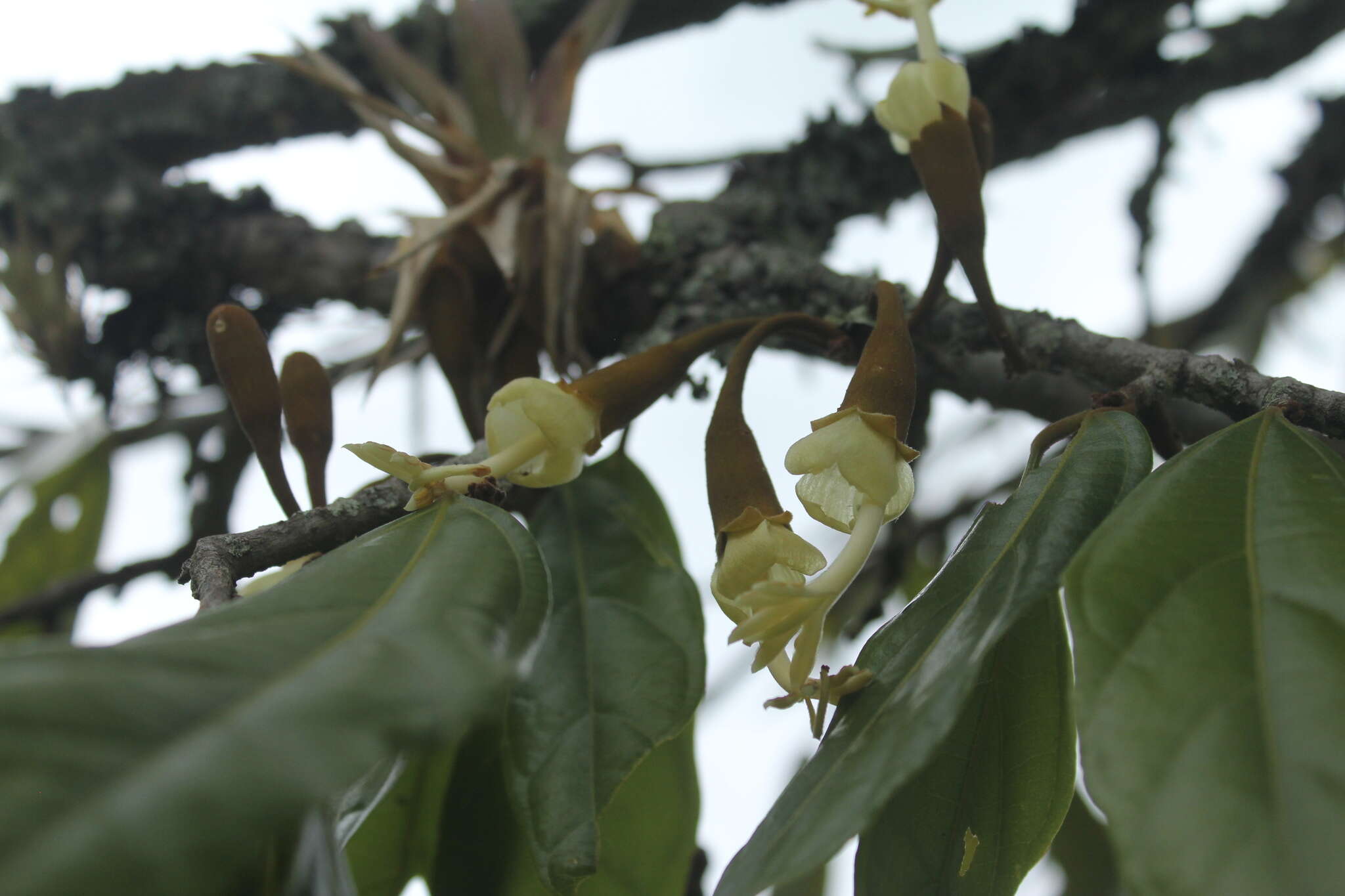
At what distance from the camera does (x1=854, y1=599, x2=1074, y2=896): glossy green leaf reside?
68cm

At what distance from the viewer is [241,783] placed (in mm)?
343

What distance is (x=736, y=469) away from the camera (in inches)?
29.4

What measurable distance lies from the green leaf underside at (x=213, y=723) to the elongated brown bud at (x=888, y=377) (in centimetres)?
31

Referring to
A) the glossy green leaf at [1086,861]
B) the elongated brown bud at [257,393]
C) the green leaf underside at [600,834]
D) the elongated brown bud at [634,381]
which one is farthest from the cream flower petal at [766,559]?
the glossy green leaf at [1086,861]

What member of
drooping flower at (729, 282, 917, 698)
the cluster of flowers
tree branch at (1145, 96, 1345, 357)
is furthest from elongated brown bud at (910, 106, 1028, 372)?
tree branch at (1145, 96, 1345, 357)

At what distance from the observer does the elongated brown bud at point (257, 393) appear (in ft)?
2.77

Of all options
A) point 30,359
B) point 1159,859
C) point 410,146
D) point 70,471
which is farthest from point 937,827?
point 70,471

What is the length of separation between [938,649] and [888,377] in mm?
207

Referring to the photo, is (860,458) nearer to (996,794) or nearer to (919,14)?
(996,794)

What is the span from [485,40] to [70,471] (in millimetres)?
1214

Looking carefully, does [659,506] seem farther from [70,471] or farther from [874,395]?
[70,471]

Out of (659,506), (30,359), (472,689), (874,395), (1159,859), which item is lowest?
(1159,859)

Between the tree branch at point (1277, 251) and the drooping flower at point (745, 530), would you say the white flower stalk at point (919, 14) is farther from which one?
the tree branch at point (1277, 251)

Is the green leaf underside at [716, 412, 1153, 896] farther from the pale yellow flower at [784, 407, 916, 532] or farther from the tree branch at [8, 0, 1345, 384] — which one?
the tree branch at [8, 0, 1345, 384]
